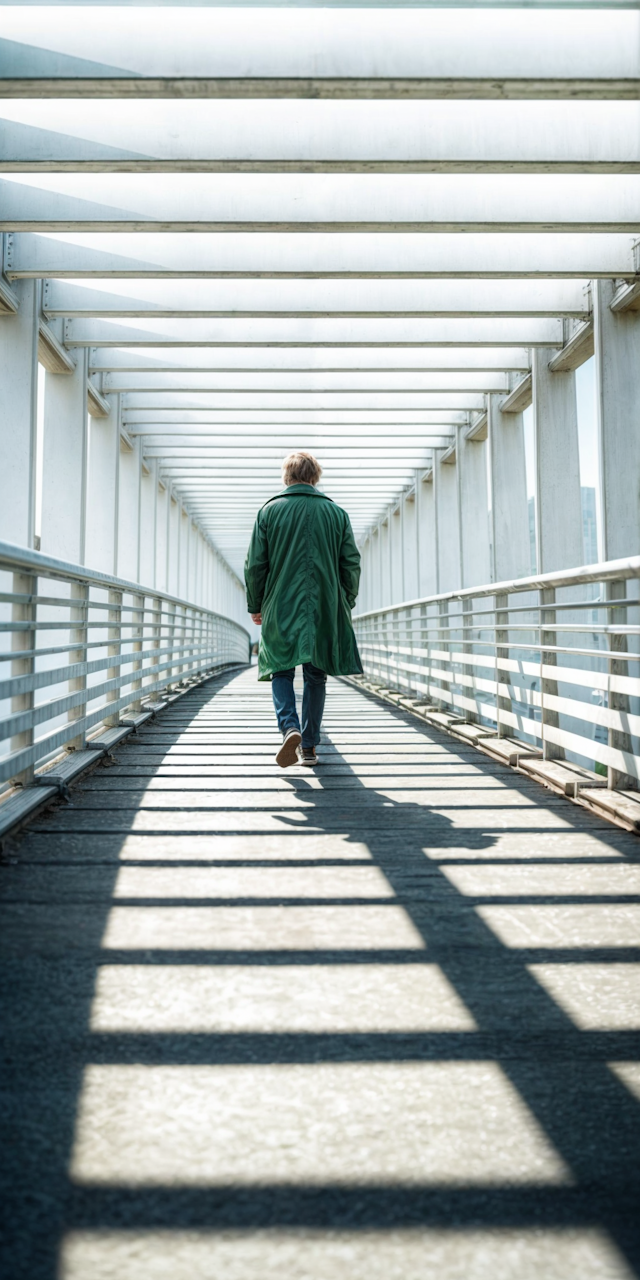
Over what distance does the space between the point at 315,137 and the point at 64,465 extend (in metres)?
4.59

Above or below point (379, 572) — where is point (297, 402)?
above

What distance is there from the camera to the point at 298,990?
2088 mm

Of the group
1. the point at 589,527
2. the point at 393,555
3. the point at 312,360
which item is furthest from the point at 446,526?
the point at 589,527

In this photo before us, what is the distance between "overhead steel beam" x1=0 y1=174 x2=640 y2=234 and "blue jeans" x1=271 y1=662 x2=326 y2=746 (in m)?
2.92

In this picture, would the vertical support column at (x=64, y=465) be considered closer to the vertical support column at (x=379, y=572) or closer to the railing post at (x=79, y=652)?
the railing post at (x=79, y=652)

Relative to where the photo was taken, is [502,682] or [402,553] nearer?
[502,682]

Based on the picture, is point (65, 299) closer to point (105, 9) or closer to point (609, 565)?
point (105, 9)

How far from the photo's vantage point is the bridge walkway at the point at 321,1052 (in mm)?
1277

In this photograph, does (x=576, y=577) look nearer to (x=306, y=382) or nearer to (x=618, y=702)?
(x=618, y=702)

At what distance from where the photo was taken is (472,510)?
12.5m

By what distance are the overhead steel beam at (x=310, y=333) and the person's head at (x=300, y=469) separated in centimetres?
381

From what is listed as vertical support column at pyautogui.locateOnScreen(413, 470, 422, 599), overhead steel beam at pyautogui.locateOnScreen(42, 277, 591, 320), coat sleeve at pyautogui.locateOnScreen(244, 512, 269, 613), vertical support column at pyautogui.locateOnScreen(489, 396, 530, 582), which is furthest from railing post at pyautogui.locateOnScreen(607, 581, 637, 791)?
vertical support column at pyautogui.locateOnScreen(413, 470, 422, 599)

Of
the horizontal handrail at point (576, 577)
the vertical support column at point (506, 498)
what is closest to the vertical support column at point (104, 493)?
the vertical support column at point (506, 498)

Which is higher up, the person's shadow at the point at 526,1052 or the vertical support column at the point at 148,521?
the vertical support column at the point at 148,521
